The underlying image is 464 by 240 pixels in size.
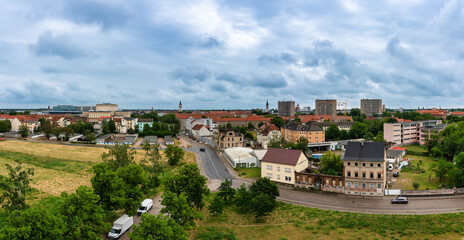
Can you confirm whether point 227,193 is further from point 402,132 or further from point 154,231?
point 402,132

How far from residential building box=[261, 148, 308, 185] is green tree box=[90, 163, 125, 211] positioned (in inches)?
1021

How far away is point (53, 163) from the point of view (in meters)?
58.7

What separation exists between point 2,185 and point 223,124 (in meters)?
127

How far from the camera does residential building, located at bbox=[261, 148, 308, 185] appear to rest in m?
45.2

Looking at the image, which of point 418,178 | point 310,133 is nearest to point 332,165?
point 418,178

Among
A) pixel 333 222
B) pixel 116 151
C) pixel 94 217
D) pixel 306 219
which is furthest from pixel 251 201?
pixel 116 151

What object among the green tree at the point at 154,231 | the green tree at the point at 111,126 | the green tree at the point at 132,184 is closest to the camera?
the green tree at the point at 154,231

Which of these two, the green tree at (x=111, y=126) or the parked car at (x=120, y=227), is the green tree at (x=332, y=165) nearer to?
the parked car at (x=120, y=227)

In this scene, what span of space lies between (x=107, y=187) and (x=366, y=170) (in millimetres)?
33624

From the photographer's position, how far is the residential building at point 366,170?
3964 cm

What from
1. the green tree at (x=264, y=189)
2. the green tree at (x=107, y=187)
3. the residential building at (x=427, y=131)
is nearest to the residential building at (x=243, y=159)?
the green tree at (x=264, y=189)

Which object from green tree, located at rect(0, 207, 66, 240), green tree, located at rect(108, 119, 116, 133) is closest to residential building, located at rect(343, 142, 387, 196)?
green tree, located at rect(0, 207, 66, 240)

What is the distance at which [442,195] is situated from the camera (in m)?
37.5

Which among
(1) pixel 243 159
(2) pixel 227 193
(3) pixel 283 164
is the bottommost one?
(2) pixel 227 193
